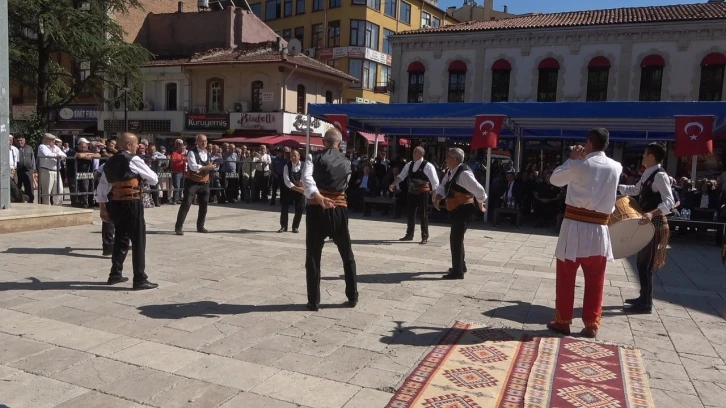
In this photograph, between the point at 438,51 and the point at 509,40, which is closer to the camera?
the point at 509,40

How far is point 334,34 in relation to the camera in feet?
135

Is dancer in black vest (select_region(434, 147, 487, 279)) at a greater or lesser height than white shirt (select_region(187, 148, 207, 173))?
lesser

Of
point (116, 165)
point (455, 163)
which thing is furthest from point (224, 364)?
point (455, 163)

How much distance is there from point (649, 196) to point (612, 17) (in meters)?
23.9

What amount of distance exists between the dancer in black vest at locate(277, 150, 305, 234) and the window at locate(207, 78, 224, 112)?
72.3ft

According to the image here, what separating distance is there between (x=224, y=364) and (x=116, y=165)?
304cm

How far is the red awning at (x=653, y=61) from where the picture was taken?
2418 cm

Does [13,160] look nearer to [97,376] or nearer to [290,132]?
[97,376]

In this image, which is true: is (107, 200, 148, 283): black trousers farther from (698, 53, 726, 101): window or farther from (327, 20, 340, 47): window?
(327, 20, 340, 47): window

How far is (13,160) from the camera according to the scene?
12727 mm

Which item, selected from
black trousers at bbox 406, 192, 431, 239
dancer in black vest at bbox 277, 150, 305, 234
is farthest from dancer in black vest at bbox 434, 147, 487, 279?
dancer in black vest at bbox 277, 150, 305, 234

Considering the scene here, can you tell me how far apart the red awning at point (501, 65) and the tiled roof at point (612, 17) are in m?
1.58

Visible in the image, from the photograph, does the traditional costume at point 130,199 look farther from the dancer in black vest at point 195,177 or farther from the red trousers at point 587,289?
the red trousers at point 587,289

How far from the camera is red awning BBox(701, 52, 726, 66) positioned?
23078 millimetres
